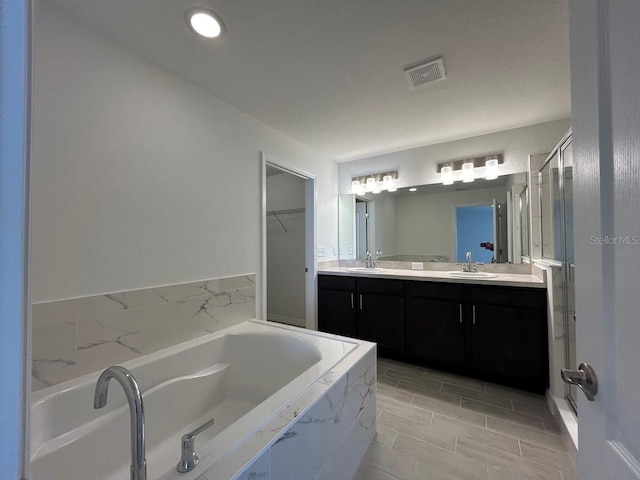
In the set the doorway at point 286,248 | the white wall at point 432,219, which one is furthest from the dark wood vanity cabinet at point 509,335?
the doorway at point 286,248

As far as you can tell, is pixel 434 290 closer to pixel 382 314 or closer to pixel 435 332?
pixel 435 332

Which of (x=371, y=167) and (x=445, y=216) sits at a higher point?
(x=371, y=167)

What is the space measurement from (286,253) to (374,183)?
1639 mm

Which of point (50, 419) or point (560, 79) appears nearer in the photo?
point (50, 419)

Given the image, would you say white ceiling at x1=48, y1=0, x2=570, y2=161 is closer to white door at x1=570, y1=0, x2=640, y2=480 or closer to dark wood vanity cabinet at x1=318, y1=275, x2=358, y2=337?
white door at x1=570, y1=0, x2=640, y2=480

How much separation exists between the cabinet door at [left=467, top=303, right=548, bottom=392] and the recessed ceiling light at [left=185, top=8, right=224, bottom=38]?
265 centimetres

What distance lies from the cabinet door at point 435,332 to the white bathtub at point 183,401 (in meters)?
1.08

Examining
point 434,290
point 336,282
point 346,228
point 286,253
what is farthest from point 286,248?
point 434,290

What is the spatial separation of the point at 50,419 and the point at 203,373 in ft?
2.35

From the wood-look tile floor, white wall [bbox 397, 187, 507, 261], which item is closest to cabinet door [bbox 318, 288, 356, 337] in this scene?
the wood-look tile floor

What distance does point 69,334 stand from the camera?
4.19 ft

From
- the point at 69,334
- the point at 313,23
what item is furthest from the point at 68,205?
the point at 313,23

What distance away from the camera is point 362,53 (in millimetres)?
1544

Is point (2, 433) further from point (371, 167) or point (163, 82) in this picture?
point (371, 167)
